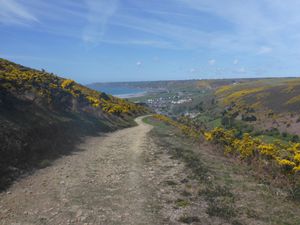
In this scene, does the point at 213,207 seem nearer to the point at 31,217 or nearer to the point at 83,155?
the point at 31,217

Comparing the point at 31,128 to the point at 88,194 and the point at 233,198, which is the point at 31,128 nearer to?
the point at 88,194

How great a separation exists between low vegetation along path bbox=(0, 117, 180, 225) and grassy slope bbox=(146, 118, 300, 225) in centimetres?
140

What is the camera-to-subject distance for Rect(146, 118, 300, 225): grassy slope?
10.2 m

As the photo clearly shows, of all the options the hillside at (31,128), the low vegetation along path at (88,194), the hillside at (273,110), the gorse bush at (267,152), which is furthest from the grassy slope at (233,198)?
the hillside at (273,110)

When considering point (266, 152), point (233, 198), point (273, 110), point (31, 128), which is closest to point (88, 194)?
point (233, 198)

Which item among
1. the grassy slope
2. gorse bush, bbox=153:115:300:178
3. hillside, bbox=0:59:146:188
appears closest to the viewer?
the grassy slope

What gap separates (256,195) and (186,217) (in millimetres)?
3855

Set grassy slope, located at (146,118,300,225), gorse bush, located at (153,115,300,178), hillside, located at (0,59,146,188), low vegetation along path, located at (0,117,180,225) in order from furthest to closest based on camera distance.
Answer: gorse bush, located at (153,115,300,178) → hillside, located at (0,59,146,188) → grassy slope, located at (146,118,300,225) → low vegetation along path, located at (0,117,180,225)

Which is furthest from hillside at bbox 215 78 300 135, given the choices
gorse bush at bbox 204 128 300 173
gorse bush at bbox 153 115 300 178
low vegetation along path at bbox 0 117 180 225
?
low vegetation along path at bbox 0 117 180 225

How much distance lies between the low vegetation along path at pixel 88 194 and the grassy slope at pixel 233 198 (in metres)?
1.40

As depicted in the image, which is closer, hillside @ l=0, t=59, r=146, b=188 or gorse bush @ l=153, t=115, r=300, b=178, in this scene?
hillside @ l=0, t=59, r=146, b=188

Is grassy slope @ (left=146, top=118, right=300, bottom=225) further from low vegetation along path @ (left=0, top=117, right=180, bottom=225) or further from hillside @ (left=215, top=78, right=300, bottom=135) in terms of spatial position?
hillside @ (left=215, top=78, right=300, bottom=135)

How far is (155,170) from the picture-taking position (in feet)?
51.5

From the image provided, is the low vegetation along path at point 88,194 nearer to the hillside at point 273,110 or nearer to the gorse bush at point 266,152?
the gorse bush at point 266,152
